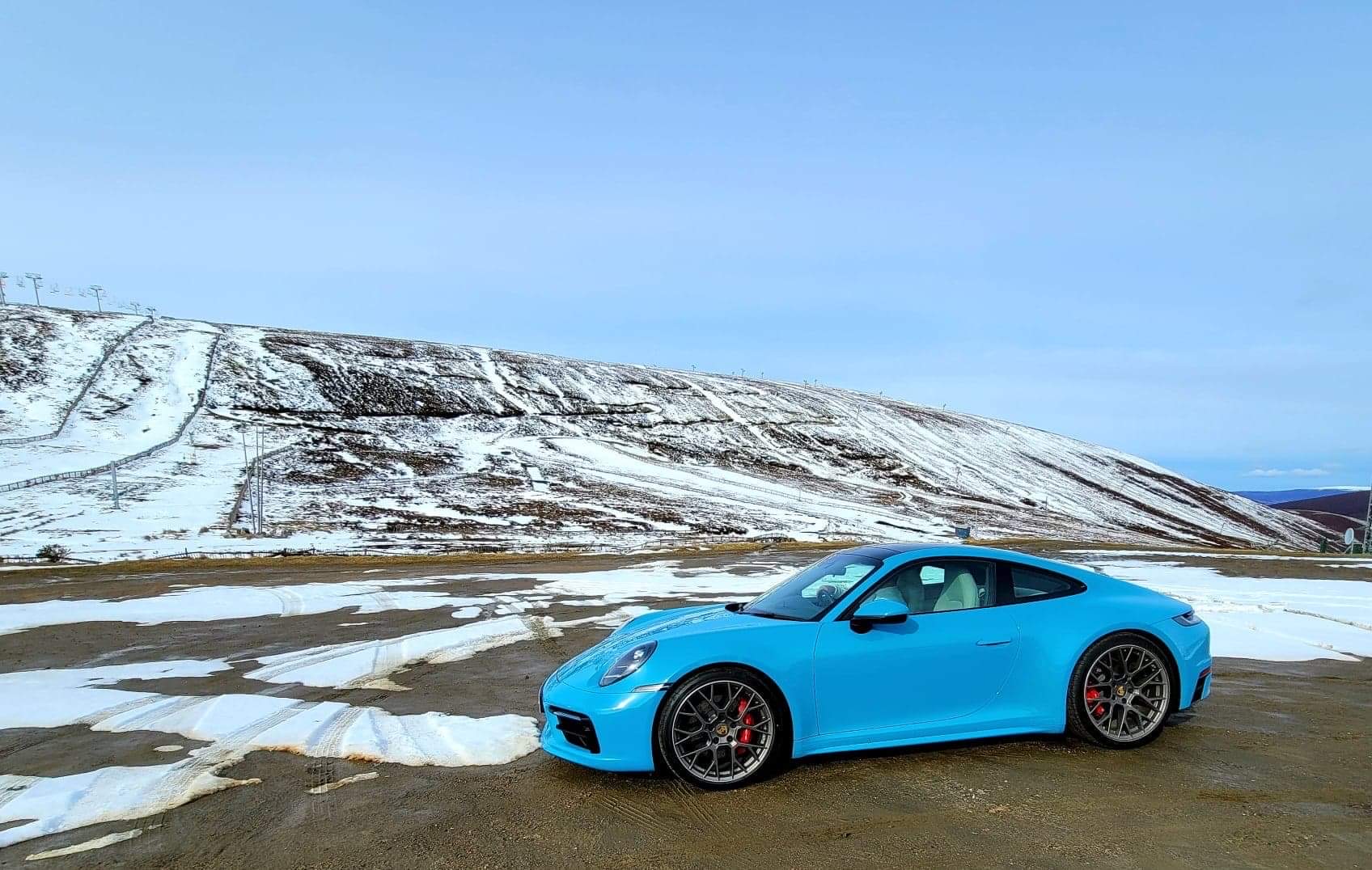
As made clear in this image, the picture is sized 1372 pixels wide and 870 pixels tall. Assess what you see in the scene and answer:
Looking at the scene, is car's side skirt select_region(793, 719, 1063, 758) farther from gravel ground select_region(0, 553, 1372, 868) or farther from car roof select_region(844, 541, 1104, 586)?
car roof select_region(844, 541, 1104, 586)

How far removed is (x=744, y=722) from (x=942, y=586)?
5.59 ft

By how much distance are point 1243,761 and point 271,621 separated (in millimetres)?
11559

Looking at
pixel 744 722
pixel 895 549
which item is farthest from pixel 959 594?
pixel 744 722

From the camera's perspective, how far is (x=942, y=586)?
5.84 m

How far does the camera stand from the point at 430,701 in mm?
7348

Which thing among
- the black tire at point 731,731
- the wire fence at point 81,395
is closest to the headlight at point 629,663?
the black tire at point 731,731

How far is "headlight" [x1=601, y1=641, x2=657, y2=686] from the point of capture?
516 cm

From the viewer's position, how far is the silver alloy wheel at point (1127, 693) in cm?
578

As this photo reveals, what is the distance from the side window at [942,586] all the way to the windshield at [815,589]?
20 centimetres

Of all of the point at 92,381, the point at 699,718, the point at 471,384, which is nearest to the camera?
the point at 699,718

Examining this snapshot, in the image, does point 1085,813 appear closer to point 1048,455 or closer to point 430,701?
point 430,701

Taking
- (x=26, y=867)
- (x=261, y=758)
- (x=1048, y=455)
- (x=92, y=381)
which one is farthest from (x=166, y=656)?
(x=1048, y=455)

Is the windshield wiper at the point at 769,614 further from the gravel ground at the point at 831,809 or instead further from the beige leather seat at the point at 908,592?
the gravel ground at the point at 831,809

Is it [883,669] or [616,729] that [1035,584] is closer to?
[883,669]
